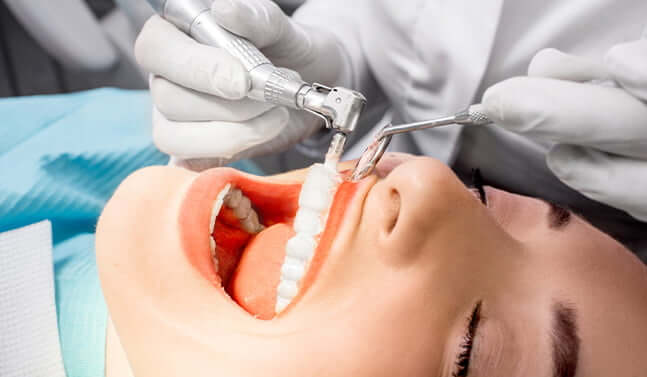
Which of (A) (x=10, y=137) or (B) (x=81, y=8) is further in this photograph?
(B) (x=81, y=8)

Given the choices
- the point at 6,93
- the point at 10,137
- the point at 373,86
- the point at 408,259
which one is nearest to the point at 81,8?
the point at 6,93

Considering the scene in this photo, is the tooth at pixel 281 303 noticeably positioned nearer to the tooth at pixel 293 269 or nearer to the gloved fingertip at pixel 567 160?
the tooth at pixel 293 269

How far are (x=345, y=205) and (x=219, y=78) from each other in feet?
0.98

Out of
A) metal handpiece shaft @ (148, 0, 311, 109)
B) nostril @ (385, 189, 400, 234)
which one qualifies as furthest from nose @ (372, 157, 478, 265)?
metal handpiece shaft @ (148, 0, 311, 109)

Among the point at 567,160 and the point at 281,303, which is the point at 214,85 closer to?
the point at 281,303

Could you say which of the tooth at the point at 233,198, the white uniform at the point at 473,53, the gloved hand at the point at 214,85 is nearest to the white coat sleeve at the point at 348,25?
the white uniform at the point at 473,53

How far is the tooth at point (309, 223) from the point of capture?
2.33ft

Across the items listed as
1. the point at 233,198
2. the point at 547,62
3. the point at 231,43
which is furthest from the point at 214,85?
the point at 547,62

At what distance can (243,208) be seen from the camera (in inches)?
32.4

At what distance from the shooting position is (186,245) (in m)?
0.68

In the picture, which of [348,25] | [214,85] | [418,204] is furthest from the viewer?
[348,25]

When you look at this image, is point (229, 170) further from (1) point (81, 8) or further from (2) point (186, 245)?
(1) point (81, 8)

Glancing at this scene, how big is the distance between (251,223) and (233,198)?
0.24ft

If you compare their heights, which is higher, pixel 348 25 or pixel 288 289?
pixel 348 25
